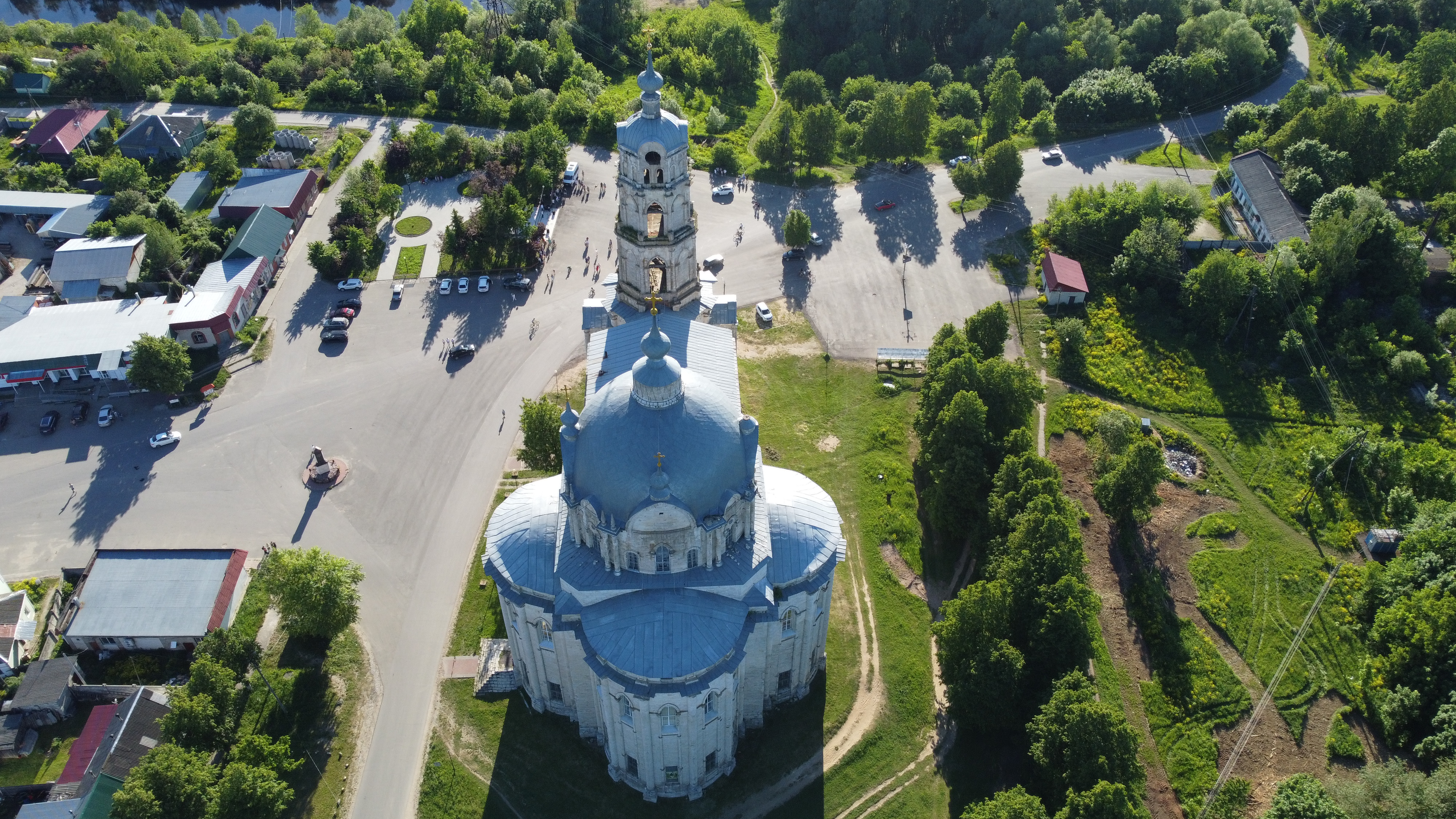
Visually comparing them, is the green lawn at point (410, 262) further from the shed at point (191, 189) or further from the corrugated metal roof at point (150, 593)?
the corrugated metal roof at point (150, 593)

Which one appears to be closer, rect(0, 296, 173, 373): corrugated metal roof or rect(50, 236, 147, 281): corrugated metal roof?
rect(0, 296, 173, 373): corrugated metal roof

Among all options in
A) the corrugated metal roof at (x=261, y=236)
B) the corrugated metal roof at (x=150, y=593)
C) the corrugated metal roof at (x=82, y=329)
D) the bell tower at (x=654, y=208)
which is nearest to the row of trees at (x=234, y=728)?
the corrugated metal roof at (x=150, y=593)

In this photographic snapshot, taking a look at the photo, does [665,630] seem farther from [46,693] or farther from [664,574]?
[46,693]

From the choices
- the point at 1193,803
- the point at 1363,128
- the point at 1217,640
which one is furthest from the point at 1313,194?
the point at 1193,803

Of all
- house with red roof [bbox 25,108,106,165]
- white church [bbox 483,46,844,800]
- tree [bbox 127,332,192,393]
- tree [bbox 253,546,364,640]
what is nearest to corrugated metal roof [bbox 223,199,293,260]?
tree [bbox 127,332,192,393]

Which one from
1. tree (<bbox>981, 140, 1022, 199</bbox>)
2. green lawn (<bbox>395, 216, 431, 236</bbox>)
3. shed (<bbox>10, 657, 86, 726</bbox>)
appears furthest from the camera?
tree (<bbox>981, 140, 1022, 199</bbox>)

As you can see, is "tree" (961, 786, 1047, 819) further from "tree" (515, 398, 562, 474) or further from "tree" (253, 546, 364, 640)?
"tree" (253, 546, 364, 640)
